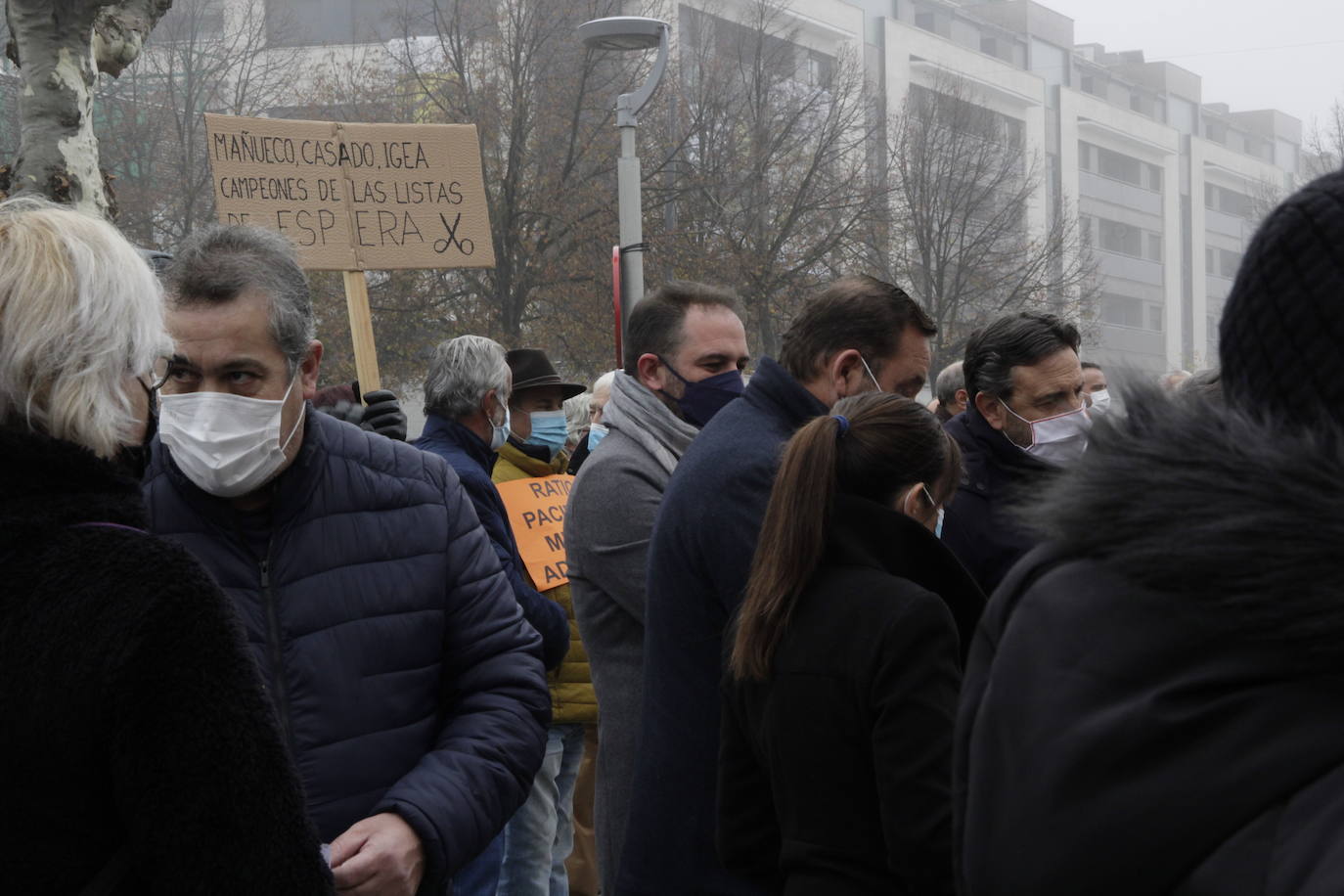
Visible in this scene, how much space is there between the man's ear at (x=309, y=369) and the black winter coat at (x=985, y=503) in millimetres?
1701

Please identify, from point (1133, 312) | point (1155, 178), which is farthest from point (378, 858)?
point (1155, 178)

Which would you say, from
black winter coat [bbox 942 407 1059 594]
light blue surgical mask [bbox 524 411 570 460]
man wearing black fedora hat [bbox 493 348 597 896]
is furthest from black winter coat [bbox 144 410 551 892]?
light blue surgical mask [bbox 524 411 570 460]

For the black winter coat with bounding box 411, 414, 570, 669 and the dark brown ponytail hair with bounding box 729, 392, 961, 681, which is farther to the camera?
the black winter coat with bounding box 411, 414, 570, 669

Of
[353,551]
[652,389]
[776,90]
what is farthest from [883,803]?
[776,90]

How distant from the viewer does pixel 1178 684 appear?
3.64 ft

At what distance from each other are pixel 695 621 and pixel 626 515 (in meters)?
0.76

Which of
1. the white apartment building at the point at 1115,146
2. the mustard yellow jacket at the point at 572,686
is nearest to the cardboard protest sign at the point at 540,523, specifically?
the mustard yellow jacket at the point at 572,686

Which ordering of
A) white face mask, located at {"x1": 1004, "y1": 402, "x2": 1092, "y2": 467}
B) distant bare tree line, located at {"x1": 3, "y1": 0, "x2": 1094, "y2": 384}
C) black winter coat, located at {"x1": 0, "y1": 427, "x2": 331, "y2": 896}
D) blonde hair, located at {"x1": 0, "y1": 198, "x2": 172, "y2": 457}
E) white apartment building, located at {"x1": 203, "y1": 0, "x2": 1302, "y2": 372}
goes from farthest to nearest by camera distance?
1. white apartment building, located at {"x1": 203, "y1": 0, "x2": 1302, "y2": 372}
2. distant bare tree line, located at {"x1": 3, "y1": 0, "x2": 1094, "y2": 384}
3. white face mask, located at {"x1": 1004, "y1": 402, "x2": 1092, "y2": 467}
4. blonde hair, located at {"x1": 0, "y1": 198, "x2": 172, "y2": 457}
5. black winter coat, located at {"x1": 0, "y1": 427, "x2": 331, "y2": 896}

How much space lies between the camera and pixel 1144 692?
1125 millimetres

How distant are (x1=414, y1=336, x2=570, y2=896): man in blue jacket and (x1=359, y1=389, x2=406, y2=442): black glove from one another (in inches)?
9.6

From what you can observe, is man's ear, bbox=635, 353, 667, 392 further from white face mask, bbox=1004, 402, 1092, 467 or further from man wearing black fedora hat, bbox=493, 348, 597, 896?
white face mask, bbox=1004, 402, 1092, 467

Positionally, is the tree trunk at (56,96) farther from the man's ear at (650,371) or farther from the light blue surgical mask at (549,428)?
the man's ear at (650,371)

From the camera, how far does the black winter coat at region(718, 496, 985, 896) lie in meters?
2.26

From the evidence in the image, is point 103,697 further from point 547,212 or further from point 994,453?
point 547,212
